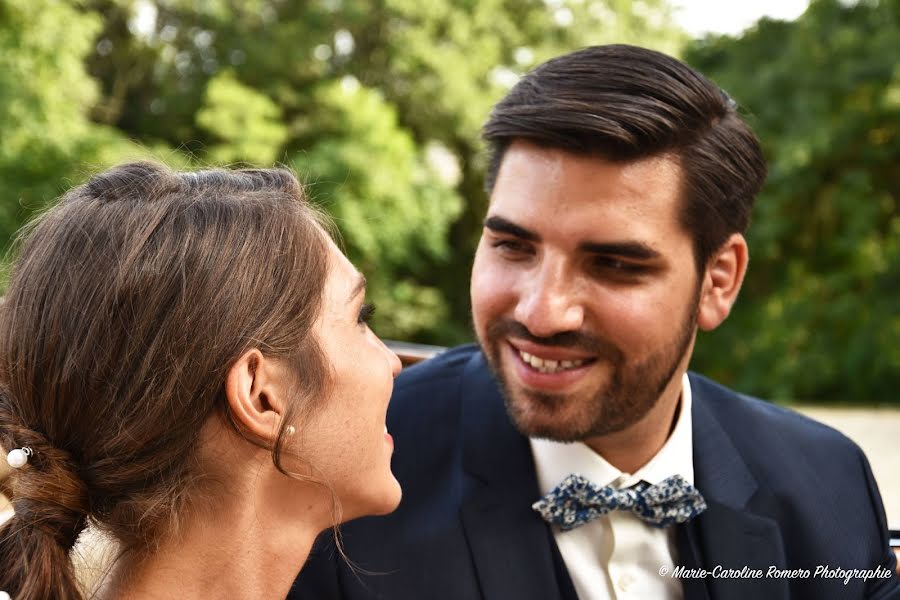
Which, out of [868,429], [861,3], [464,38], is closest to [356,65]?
[464,38]

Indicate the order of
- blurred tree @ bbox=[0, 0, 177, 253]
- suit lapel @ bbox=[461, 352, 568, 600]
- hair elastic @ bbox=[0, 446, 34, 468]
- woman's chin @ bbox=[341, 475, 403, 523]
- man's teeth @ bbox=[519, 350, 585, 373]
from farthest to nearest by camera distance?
blurred tree @ bbox=[0, 0, 177, 253] → man's teeth @ bbox=[519, 350, 585, 373] → suit lapel @ bbox=[461, 352, 568, 600] → woman's chin @ bbox=[341, 475, 403, 523] → hair elastic @ bbox=[0, 446, 34, 468]

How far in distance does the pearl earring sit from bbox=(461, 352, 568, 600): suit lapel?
1.06m

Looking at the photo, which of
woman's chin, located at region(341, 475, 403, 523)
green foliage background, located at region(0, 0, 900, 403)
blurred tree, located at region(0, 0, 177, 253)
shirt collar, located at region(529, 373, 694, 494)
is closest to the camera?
woman's chin, located at region(341, 475, 403, 523)

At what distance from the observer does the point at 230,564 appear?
5.94ft

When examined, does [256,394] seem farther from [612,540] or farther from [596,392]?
[612,540]

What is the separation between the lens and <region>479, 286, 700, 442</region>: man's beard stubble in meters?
2.37

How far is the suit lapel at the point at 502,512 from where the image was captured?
89.3 inches

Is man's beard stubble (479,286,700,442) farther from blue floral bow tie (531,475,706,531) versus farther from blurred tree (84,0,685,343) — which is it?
blurred tree (84,0,685,343)

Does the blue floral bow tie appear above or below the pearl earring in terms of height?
above

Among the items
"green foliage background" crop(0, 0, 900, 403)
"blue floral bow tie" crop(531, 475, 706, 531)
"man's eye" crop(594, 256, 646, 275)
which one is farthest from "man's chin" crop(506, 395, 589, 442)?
"green foliage background" crop(0, 0, 900, 403)

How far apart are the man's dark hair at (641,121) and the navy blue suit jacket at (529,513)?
557 millimetres

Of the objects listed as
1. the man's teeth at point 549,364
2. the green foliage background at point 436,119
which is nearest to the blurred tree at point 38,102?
the green foliage background at point 436,119

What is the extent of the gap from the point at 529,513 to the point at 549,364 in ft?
1.24

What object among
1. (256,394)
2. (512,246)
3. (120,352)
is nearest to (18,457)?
(120,352)
